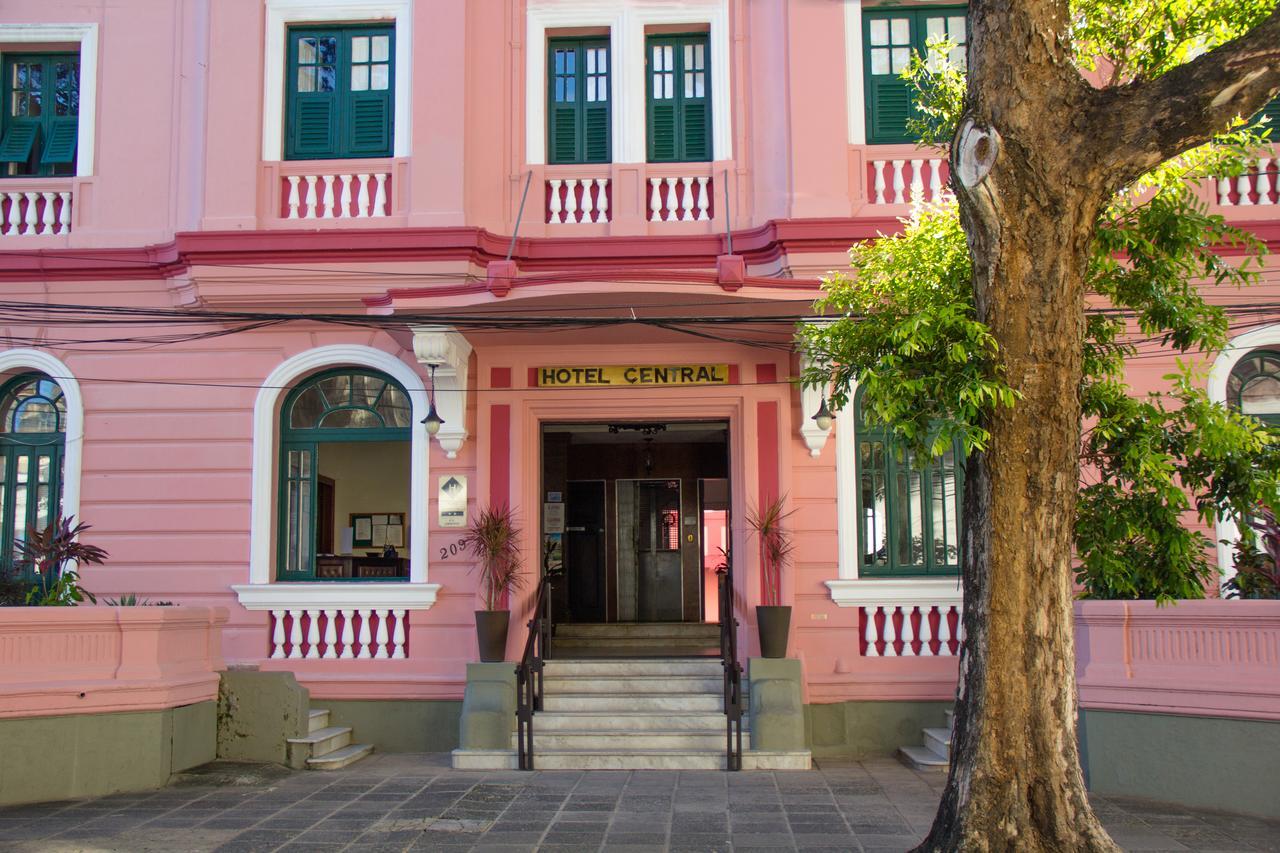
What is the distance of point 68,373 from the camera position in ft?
38.5

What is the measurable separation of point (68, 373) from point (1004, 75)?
9.53 m

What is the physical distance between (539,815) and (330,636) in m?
3.72

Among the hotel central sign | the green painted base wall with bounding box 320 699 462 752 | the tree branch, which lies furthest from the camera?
the hotel central sign

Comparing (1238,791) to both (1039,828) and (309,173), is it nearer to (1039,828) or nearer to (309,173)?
(1039,828)

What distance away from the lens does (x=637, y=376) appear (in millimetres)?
11609

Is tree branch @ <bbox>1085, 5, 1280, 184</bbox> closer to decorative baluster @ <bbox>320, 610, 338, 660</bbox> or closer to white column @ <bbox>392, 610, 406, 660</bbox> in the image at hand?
white column @ <bbox>392, 610, 406, 660</bbox>

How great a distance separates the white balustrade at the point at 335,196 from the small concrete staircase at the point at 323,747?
487cm

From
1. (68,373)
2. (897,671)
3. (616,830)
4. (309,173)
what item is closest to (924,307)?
(616,830)

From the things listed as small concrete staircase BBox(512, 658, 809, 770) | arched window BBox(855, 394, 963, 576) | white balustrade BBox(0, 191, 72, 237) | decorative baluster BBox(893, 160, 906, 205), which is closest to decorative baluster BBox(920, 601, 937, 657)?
arched window BBox(855, 394, 963, 576)

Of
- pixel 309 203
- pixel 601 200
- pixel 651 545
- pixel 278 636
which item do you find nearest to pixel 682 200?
pixel 601 200

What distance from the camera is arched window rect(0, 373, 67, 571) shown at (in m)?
11.8

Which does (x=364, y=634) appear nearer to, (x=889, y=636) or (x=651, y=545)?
(x=889, y=636)

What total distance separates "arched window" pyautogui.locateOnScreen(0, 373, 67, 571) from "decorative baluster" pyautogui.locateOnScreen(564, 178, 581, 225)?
5.46 meters

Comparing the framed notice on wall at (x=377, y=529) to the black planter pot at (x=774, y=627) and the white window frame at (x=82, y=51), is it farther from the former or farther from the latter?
the black planter pot at (x=774, y=627)
